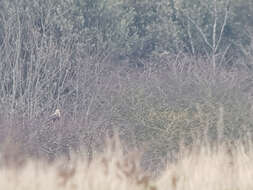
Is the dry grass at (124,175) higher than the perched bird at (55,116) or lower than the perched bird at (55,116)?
lower

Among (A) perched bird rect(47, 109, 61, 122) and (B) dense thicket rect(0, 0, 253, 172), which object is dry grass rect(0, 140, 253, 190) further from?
(A) perched bird rect(47, 109, 61, 122)

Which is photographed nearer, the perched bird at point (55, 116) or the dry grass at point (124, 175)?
the dry grass at point (124, 175)

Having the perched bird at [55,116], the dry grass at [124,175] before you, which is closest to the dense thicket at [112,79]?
the perched bird at [55,116]

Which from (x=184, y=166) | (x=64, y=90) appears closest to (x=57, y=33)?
(x=64, y=90)

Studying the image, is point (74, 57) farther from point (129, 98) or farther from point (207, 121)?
point (207, 121)

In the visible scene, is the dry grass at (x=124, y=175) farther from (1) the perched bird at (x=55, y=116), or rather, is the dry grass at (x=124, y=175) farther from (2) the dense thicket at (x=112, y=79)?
(1) the perched bird at (x=55, y=116)

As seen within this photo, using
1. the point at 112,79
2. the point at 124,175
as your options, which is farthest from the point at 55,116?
the point at 124,175

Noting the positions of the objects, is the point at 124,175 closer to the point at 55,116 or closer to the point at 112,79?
the point at 55,116

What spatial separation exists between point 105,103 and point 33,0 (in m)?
3.86

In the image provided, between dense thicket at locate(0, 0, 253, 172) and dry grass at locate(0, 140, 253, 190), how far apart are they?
2.23m

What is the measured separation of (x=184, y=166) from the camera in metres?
8.53

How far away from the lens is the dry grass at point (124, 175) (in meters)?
7.40

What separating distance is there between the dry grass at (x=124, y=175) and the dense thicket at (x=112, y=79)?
2.23 m

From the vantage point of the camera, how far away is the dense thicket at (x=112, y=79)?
11594 millimetres
